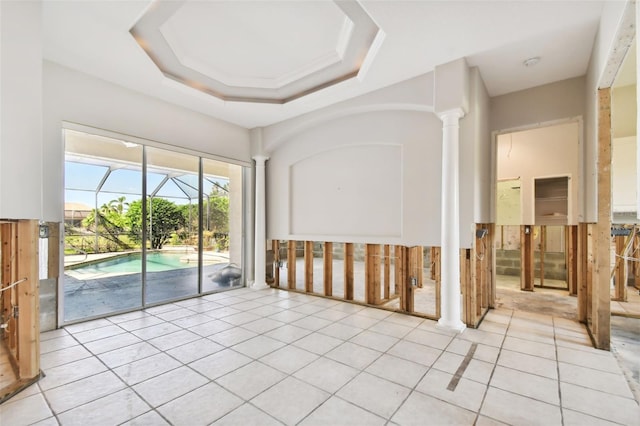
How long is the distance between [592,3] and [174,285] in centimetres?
711

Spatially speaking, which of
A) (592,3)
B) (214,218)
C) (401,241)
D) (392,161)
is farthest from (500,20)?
(214,218)

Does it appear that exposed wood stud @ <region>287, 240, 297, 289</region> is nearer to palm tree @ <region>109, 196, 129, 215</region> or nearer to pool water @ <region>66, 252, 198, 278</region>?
pool water @ <region>66, 252, 198, 278</region>

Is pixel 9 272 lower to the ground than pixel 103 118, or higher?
lower

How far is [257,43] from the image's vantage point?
10.9ft

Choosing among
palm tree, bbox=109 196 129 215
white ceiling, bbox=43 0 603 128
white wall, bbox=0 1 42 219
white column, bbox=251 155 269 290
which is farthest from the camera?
white column, bbox=251 155 269 290

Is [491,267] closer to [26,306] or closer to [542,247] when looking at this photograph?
[542,247]

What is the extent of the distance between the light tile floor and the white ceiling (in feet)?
10.7

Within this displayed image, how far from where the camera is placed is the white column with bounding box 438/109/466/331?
3504 millimetres

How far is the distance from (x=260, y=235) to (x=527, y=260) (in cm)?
543

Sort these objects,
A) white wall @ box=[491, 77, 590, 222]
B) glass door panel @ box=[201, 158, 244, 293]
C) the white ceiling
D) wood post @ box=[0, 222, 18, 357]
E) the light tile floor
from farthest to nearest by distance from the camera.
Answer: glass door panel @ box=[201, 158, 244, 293] → white wall @ box=[491, 77, 590, 222] → the white ceiling → wood post @ box=[0, 222, 18, 357] → the light tile floor

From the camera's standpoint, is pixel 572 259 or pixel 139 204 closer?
pixel 139 204

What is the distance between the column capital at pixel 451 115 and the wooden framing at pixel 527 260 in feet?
12.1

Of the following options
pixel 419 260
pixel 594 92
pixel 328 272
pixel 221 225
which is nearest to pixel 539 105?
pixel 594 92

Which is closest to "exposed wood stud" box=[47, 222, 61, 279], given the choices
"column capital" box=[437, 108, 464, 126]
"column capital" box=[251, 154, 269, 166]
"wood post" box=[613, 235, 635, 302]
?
"column capital" box=[251, 154, 269, 166]
